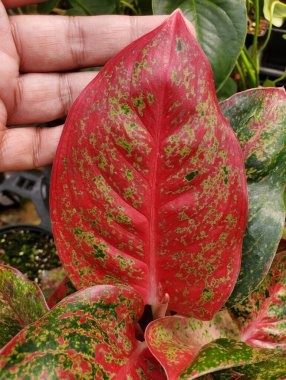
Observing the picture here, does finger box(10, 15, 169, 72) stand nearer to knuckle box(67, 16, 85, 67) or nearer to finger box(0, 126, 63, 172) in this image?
knuckle box(67, 16, 85, 67)

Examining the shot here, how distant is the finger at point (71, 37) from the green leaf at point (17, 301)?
0.37 meters

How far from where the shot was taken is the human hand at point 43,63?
2.33 ft

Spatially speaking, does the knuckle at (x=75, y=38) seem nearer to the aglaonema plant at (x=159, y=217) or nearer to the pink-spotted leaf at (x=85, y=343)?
the aglaonema plant at (x=159, y=217)

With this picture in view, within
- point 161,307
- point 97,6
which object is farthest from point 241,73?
point 161,307

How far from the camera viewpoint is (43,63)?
0.76m

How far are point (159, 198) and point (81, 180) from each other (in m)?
0.09

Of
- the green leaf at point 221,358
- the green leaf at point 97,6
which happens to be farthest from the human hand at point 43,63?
the green leaf at point 221,358

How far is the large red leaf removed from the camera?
440 mm

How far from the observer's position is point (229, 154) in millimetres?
465

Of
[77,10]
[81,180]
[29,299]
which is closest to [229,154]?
[81,180]

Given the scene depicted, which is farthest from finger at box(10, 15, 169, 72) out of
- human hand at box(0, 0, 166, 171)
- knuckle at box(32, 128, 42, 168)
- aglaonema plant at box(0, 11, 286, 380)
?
aglaonema plant at box(0, 11, 286, 380)

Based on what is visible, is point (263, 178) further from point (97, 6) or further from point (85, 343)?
point (97, 6)

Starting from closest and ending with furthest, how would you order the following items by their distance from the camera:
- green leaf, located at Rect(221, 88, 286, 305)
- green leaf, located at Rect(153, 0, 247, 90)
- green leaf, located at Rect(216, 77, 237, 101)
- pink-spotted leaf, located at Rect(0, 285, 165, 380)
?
1. pink-spotted leaf, located at Rect(0, 285, 165, 380)
2. green leaf, located at Rect(221, 88, 286, 305)
3. green leaf, located at Rect(153, 0, 247, 90)
4. green leaf, located at Rect(216, 77, 237, 101)

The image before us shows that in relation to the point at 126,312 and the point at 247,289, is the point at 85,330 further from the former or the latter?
the point at 247,289
